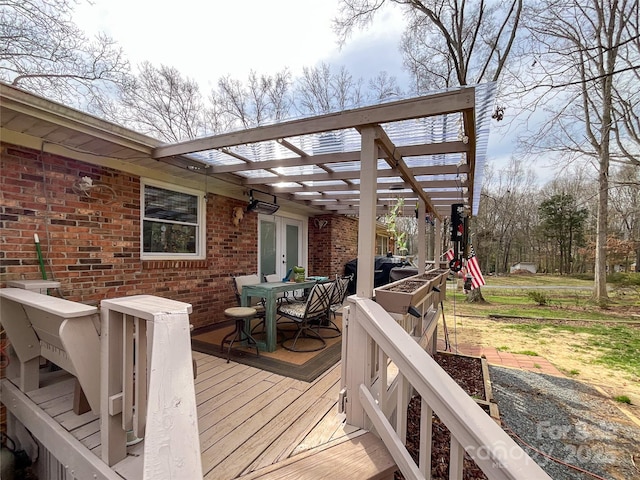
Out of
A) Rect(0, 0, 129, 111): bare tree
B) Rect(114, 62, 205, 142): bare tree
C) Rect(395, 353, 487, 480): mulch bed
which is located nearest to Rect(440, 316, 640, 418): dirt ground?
Rect(395, 353, 487, 480): mulch bed

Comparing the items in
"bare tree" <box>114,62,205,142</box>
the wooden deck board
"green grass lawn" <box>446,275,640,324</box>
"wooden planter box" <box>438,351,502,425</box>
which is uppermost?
"bare tree" <box>114,62,205,142</box>

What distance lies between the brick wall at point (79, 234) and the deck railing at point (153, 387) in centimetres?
190

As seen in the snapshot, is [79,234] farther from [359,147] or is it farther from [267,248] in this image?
[267,248]

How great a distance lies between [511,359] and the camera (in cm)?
461

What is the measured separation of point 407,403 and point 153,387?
1.32 m

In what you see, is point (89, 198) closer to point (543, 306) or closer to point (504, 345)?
point (504, 345)

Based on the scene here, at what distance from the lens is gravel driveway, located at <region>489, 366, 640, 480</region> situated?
2.46m

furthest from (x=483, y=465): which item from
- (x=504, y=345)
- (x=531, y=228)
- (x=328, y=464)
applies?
(x=531, y=228)

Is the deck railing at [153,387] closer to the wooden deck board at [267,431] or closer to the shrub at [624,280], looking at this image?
the wooden deck board at [267,431]

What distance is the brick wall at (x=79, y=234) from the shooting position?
2533 millimetres

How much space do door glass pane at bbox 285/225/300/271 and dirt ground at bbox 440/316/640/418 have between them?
386cm

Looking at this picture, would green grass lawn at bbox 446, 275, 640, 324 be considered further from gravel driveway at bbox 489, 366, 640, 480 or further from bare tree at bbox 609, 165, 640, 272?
bare tree at bbox 609, 165, 640, 272

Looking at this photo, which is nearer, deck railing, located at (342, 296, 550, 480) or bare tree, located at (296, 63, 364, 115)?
deck railing, located at (342, 296, 550, 480)

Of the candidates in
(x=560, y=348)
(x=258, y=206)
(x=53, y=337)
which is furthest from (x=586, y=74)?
(x=53, y=337)
